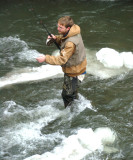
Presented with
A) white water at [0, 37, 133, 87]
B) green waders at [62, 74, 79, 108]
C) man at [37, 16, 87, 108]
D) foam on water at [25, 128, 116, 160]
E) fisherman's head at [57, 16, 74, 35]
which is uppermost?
fisherman's head at [57, 16, 74, 35]

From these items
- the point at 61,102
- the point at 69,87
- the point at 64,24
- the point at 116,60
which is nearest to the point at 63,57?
the point at 64,24

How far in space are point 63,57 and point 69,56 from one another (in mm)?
113

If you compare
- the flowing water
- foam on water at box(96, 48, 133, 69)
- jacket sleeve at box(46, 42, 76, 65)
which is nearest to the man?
jacket sleeve at box(46, 42, 76, 65)

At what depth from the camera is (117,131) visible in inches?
154

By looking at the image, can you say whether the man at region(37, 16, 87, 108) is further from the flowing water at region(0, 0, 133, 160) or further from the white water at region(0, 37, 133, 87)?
the white water at region(0, 37, 133, 87)

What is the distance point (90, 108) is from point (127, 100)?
31.1 inches

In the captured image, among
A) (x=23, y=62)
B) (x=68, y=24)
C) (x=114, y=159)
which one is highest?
(x=68, y=24)

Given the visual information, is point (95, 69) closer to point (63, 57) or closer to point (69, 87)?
point (69, 87)

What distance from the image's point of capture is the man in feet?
11.2

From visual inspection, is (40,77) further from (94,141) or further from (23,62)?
(94,141)

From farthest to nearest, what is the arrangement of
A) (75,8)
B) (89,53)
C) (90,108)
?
(75,8)
(89,53)
(90,108)

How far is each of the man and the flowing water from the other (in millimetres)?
616

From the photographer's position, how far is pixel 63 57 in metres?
3.41

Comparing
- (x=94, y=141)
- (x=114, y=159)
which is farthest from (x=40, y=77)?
(x=114, y=159)
